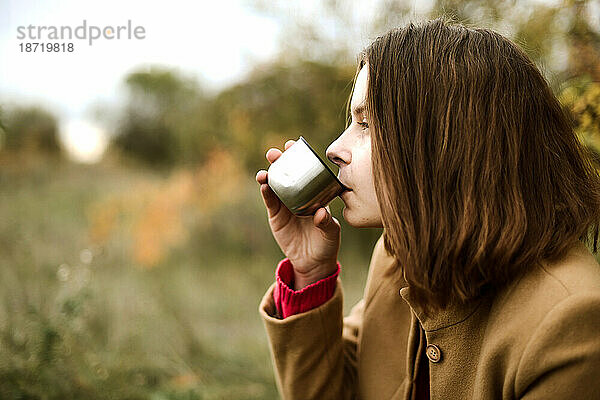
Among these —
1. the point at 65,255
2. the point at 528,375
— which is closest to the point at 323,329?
the point at 528,375

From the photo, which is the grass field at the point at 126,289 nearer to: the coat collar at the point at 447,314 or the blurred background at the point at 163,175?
the blurred background at the point at 163,175

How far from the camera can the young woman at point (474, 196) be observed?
3.64 ft

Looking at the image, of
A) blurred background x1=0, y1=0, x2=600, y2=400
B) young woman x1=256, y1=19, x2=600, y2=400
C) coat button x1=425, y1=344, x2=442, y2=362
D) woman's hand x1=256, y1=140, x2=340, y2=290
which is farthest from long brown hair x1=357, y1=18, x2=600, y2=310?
blurred background x1=0, y1=0, x2=600, y2=400

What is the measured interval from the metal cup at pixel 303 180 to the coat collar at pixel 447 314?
0.31m

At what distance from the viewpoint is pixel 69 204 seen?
3613 millimetres

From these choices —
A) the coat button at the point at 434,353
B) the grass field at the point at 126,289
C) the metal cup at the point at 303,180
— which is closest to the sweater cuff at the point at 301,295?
the metal cup at the point at 303,180

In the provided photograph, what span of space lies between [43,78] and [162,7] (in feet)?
2.77

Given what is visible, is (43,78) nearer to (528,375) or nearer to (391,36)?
(391,36)

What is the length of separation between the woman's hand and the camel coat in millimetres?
93

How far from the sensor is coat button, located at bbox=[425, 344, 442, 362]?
1273mm

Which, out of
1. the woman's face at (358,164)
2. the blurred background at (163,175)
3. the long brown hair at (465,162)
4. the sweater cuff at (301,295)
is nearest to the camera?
the long brown hair at (465,162)

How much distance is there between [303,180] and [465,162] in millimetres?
379

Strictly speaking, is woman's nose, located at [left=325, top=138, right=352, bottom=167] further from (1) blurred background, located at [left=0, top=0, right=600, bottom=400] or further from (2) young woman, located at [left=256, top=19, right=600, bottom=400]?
(1) blurred background, located at [left=0, top=0, right=600, bottom=400]

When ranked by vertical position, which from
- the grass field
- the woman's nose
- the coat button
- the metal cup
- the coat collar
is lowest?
the grass field
